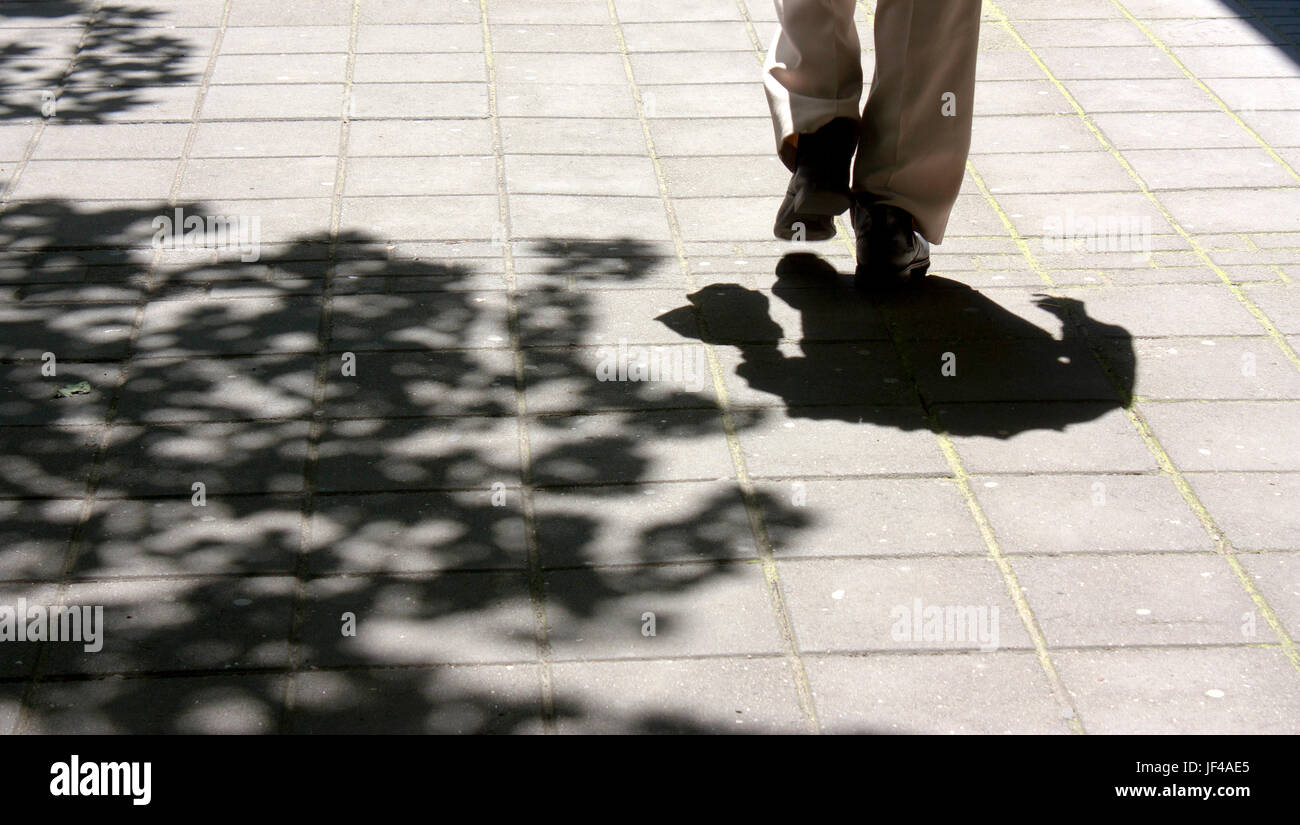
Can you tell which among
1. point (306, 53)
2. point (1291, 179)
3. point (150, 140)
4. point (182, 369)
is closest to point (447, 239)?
point (182, 369)

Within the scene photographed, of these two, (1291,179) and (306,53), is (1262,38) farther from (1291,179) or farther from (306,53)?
(306,53)

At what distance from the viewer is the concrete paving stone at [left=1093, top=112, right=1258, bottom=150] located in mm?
6777

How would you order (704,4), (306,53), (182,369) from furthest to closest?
(704,4)
(306,53)
(182,369)

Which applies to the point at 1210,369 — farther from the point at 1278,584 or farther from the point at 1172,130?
the point at 1172,130

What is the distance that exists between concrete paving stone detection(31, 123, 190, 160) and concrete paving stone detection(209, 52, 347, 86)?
0.64m

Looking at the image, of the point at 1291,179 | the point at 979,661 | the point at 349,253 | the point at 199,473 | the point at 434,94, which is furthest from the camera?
the point at 434,94

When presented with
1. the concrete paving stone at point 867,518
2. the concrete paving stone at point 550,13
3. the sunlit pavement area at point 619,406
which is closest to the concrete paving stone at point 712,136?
the sunlit pavement area at point 619,406

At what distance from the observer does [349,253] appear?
5.72 metres

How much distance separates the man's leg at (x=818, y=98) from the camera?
530 centimetres

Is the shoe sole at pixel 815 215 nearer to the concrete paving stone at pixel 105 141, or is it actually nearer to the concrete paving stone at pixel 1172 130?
the concrete paving stone at pixel 1172 130

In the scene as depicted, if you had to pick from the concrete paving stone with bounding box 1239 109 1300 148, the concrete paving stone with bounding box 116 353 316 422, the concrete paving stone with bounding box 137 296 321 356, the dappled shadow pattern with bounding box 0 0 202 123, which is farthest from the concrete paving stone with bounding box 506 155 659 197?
the concrete paving stone with bounding box 1239 109 1300 148

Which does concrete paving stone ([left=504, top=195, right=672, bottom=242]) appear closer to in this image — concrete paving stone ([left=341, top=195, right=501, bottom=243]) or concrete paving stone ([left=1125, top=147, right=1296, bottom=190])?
concrete paving stone ([left=341, top=195, right=501, bottom=243])

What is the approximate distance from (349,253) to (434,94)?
5.83ft

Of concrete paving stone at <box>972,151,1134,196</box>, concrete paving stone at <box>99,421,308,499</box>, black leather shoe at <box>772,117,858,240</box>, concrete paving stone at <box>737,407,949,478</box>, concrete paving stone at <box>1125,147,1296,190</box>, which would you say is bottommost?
concrete paving stone at <box>1125,147,1296,190</box>
